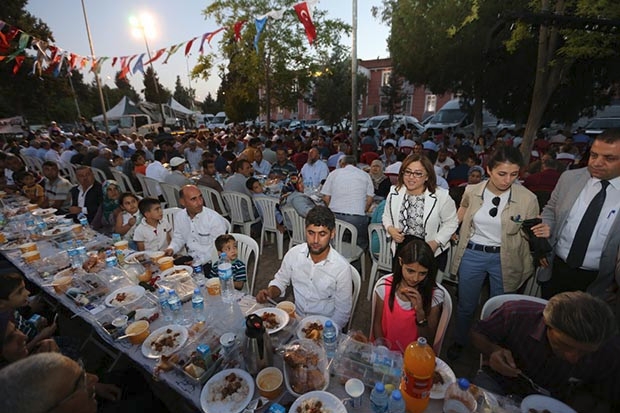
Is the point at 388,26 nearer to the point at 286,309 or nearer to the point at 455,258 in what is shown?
the point at 455,258

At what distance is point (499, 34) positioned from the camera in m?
10.4

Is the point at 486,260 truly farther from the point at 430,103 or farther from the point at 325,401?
the point at 430,103

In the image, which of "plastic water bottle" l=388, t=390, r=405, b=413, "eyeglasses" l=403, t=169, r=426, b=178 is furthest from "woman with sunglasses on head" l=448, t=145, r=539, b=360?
"plastic water bottle" l=388, t=390, r=405, b=413

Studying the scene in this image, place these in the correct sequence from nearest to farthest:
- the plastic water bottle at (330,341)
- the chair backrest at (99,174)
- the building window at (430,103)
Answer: the plastic water bottle at (330,341)
the chair backrest at (99,174)
the building window at (430,103)

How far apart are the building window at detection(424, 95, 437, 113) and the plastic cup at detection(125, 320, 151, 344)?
3503 cm

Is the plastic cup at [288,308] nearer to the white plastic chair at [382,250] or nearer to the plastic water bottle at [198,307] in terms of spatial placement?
the plastic water bottle at [198,307]

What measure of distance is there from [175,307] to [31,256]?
2.25 metres

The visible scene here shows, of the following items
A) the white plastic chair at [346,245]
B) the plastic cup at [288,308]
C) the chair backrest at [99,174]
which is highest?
the chair backrest at [99,174]

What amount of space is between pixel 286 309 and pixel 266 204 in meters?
3.05

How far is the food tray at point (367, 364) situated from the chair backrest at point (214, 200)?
4403mm

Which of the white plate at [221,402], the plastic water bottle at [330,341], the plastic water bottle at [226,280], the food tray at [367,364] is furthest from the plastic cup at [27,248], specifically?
the food tray at [367,364]

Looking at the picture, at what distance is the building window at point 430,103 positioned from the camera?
32000mm

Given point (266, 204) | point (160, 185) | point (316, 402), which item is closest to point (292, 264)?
point (316, 402)

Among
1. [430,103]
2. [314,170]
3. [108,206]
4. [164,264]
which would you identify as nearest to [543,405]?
[164,264]
